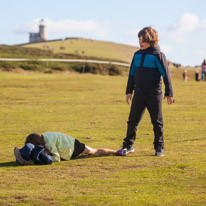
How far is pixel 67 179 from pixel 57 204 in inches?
58.0

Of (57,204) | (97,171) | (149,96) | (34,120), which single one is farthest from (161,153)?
(34,120)

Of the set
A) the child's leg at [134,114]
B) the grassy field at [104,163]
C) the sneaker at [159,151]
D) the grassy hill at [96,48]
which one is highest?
the grassy hill at [96,48]

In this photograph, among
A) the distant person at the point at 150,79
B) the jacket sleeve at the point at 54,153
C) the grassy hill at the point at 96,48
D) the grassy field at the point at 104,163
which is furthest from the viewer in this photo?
the grassy hill at the point at 96,48

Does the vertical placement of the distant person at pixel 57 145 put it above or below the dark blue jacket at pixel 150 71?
below

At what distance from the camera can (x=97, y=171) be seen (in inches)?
343

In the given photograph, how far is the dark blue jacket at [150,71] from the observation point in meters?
9.62

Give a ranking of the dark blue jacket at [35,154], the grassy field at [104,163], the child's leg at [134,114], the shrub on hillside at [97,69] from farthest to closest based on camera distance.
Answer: the shrub on hillside at [97,69]
the child's leg at [134,114]
the dark blue jacket at [35,154]
the grassy field at [104,163]

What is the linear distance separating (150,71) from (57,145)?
84.2 inches

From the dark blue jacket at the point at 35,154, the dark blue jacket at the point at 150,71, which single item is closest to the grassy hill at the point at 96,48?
the dark blue jacket at the point at 150,71

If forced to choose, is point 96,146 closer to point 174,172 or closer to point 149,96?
point 149,96

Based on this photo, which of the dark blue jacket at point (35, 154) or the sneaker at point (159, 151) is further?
the sneaker at point (159, 151)

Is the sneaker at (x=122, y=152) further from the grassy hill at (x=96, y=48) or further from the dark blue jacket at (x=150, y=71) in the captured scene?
the grassy hill at (x=96, y=48)

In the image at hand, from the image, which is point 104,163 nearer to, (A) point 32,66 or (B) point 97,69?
(A) point 32,66

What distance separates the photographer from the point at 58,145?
9562 millimetres
